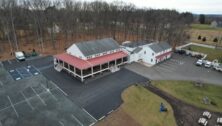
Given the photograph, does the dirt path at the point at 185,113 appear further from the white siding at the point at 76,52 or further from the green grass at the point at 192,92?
the white siding at the point at 76,52

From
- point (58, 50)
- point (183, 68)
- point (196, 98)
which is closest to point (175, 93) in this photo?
point (196, 98)

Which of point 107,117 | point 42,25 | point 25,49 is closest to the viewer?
point 107,117

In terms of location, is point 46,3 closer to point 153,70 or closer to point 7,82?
point 7,82

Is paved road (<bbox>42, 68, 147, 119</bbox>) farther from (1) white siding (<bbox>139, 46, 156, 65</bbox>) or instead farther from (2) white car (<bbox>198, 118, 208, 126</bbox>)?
(2) white car (<bbox>198, 118, 208, 126</bbox>)

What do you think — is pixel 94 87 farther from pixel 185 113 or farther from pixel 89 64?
pixel 185 113

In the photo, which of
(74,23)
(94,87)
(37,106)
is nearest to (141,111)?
(94,87)

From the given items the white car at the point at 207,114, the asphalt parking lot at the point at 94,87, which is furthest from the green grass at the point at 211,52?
the white car at the point at 207,114

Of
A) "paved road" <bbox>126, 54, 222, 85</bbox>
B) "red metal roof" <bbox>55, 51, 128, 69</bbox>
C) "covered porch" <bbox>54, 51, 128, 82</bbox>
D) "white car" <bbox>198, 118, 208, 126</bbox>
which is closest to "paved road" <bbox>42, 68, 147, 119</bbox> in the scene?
"covered porch" <bbox>54, 51, 128, 82</bbox>
